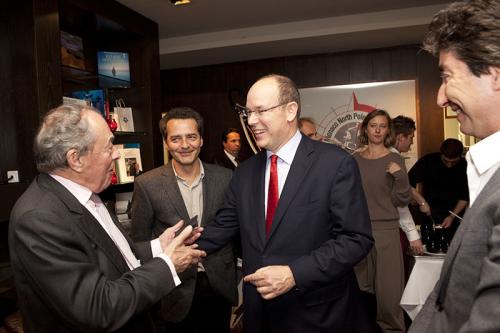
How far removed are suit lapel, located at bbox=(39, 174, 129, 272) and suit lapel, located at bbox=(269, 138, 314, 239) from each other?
618mm

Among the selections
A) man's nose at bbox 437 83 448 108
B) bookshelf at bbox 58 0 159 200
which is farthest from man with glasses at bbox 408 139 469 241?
man's nose at bbox 437 83 448 108

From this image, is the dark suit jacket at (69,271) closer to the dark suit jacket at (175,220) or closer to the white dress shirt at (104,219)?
the white dress shirt at (104,219)

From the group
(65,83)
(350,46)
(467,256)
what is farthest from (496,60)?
(350,46)

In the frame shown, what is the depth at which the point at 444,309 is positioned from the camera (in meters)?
0.88

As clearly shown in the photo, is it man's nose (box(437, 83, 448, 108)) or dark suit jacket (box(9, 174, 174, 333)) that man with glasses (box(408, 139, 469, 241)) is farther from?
dark suit jacket (box(9, 174, 174, 333))

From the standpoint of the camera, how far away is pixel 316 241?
1621 millimetres

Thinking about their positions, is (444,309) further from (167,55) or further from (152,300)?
(167,55)

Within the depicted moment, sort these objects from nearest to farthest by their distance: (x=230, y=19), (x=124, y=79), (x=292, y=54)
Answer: (x=124, y=79) < (x=230, y=19) < (x=292, y=54)

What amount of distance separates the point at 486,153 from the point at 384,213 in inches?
87.6

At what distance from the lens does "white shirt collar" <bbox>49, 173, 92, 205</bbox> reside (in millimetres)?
1378

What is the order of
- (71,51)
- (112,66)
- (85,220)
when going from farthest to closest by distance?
1. (112,66)
2. (71,51)
3. (85,220)

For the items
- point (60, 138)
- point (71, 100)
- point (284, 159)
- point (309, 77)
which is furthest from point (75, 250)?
point (309, 77)

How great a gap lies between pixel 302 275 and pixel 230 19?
3.56 metres

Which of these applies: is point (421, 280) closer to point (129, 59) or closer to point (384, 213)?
point (384, 213)
